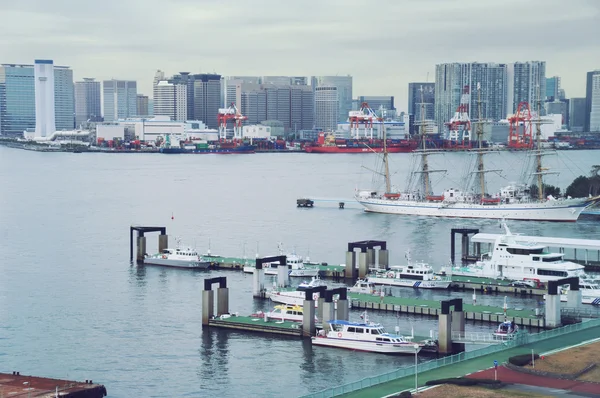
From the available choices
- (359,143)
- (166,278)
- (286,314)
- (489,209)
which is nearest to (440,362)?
(286,314)

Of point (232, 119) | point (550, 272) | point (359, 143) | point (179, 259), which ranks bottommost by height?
point (179, 259)

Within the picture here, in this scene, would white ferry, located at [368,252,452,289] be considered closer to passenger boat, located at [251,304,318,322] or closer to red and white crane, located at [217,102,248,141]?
passenger boat, located at [251,304,318,322]

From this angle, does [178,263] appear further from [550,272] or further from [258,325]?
[550,272]

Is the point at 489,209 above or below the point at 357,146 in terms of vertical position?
below

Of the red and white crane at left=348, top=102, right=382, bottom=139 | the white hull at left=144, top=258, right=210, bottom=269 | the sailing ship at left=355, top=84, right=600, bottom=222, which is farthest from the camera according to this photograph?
the red and white crane at left=348, top=102, right=382, bottom=139

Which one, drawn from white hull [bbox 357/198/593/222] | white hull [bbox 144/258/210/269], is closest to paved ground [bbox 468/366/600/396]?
white hull [bbox 144/258/210/269]

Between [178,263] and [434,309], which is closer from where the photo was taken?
[434,309]
